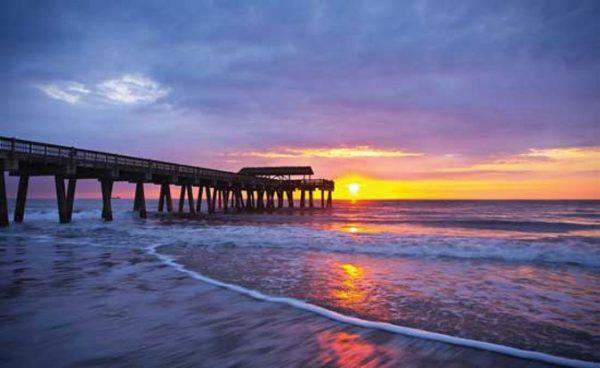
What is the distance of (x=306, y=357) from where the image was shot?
396 centimetres

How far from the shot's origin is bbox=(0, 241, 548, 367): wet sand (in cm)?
389

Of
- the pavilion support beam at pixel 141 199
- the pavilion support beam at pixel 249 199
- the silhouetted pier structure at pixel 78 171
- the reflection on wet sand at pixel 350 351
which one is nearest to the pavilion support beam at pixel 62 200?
the silhouetted pier structure at pixel 78 171

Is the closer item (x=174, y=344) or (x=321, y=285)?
(x=174, y=344)

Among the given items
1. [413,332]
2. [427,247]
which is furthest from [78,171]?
[413,332]

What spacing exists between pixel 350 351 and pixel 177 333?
200 centimetres

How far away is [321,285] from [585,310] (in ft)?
13.6

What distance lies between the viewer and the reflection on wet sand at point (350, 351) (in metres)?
3.82

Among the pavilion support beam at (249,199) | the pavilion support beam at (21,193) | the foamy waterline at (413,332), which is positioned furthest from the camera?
the pavilion support beam at (249,199)

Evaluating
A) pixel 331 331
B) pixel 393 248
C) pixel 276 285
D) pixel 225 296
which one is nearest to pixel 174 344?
pixel 331 331

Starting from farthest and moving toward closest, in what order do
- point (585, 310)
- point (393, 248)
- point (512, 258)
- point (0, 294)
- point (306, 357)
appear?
point (393, 248) < point (512, 258) < point (0, 294) < point (585, 310) < point (306, 357)

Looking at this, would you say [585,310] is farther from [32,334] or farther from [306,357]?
[32,334]

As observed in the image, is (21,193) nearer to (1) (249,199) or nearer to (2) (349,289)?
(2) (349,289)

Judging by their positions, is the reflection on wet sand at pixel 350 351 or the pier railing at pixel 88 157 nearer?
the reflection on wet sand at pixel 350 351

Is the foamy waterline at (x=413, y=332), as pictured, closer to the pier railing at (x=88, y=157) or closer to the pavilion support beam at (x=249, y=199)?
the pier railing at (x=88, y=157)
